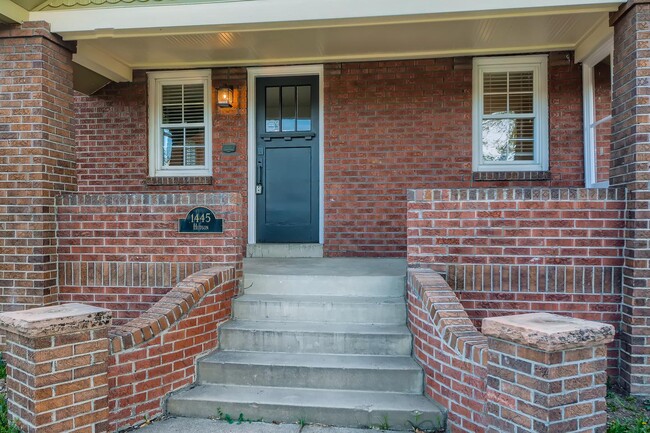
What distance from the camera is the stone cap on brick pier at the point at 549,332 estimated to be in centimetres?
216

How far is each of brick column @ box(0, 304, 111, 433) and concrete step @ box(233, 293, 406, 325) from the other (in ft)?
4.64

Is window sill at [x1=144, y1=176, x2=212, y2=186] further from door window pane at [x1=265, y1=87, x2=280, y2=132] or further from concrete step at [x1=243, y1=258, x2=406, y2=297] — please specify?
concrete step at [x1=243, y1=258, x2=406, y2=297]

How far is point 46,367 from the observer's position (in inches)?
102

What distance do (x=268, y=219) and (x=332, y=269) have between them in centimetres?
179

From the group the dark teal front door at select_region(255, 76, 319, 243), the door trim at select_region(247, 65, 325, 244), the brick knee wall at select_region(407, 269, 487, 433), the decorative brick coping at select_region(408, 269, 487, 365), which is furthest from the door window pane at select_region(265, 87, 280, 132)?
the brick knee wall at select_region(407, 269, 487, 433)

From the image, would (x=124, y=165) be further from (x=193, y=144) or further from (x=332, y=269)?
(x=332, y=269)

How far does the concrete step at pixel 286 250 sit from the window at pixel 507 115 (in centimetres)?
234

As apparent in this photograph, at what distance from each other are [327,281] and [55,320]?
7.61ft

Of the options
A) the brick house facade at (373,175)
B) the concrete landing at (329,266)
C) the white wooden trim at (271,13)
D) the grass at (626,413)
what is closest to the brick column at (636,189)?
the brick house facade at (373,175)

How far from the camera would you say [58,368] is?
104 inches

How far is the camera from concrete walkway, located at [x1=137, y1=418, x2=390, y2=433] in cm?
300

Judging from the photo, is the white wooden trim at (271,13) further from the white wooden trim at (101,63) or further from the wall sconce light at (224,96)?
the wall sconce light at (224,96)

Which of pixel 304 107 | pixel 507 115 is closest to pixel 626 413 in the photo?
pixel 507 115

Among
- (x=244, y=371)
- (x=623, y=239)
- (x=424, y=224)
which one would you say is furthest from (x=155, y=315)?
(x=623, y=239)
